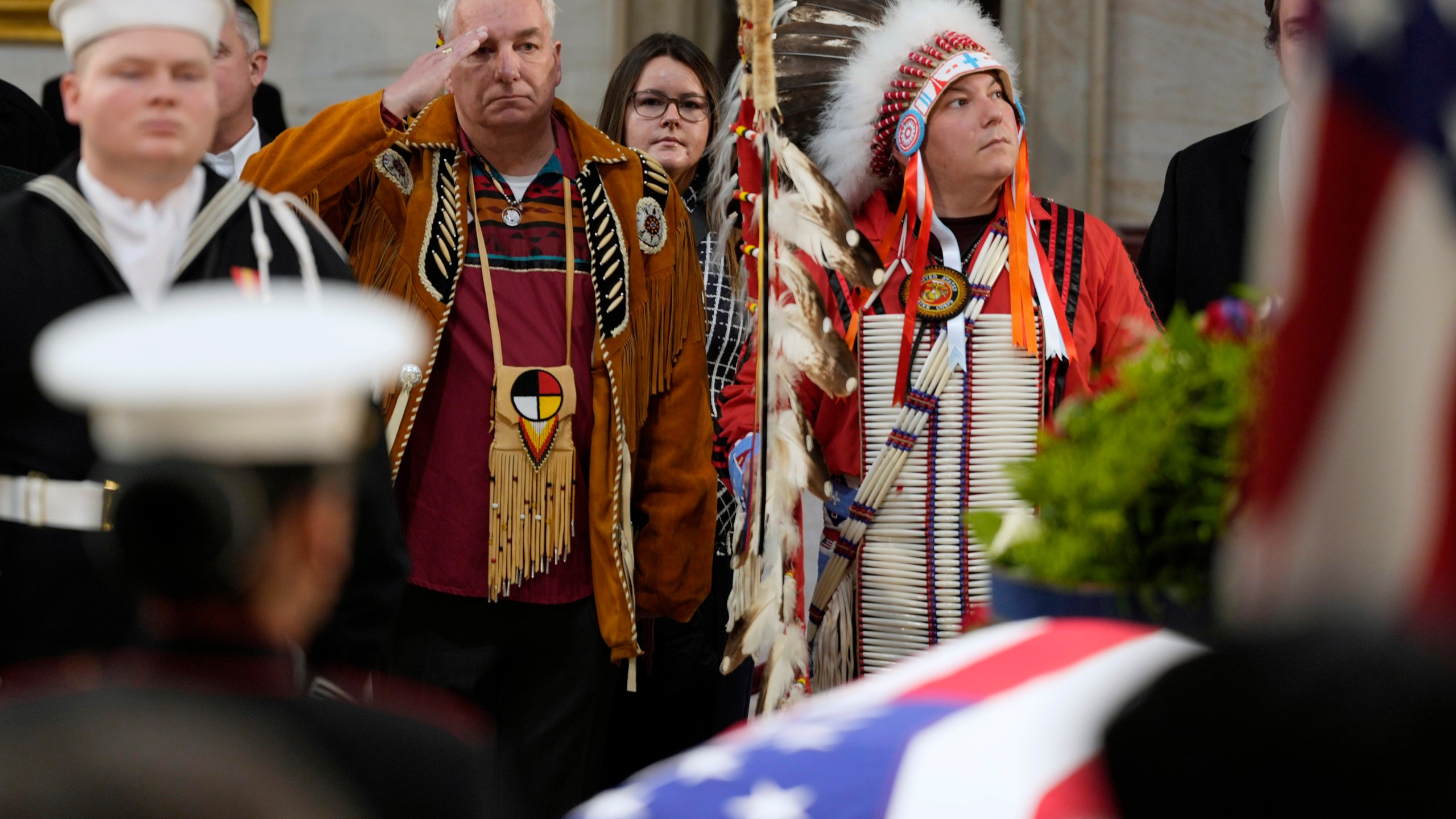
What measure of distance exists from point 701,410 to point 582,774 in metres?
0.75

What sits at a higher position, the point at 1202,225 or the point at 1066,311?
the point at 1202,225

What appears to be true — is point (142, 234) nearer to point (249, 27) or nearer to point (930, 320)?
point (930, 320)

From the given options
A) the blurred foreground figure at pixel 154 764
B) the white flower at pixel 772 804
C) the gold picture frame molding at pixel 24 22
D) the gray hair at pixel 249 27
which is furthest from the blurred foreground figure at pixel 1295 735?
the gold picture frame molding at pixel 24 22

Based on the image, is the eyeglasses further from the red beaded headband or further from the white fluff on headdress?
the red beaded headband

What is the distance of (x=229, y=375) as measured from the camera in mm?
1081

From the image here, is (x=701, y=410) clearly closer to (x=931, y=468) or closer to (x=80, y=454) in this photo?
(x=931, y=468)

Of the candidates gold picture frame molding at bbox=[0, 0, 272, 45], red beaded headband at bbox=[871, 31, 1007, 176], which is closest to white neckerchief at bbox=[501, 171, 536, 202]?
red beaded headband at bbox=[871, 31, 1007, 176]

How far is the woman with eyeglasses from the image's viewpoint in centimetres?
350

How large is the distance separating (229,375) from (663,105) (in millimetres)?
2868

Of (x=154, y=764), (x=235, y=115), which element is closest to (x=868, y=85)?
(x=235, y=115)

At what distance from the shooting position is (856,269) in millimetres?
2824

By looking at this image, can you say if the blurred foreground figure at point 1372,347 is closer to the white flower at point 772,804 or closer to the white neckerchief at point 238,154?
the white flower at point 772,804

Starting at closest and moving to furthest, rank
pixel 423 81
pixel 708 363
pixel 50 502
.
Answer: pixel 50 502, pixel 423 81, pixel 708 363

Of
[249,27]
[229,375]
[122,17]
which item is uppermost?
[249,27]
